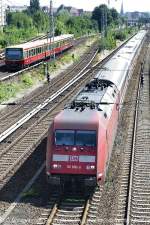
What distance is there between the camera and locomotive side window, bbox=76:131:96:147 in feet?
52.5

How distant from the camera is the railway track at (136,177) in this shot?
14820mm

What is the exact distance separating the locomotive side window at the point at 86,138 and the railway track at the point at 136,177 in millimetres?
2049

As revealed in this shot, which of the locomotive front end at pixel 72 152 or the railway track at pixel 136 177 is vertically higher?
the locomotive front end at pixel 72 152

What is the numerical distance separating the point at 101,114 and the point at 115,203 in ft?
10.7

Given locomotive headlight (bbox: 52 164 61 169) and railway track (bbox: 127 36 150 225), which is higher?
locomotive headlight (bbox: 52 164 61 169)

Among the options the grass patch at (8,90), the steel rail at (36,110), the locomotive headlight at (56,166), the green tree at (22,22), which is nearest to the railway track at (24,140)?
the steel rail at (36,110)

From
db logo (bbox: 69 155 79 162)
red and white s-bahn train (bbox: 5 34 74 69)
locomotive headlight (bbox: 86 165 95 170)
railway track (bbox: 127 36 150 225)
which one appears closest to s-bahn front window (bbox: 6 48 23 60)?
red and white s-bahn train (bbox: 5 34 74 69)

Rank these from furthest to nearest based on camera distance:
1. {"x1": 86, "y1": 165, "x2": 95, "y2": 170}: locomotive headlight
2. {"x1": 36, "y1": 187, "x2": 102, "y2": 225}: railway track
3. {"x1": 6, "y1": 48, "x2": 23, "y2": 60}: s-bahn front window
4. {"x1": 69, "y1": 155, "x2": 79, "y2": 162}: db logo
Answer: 1. {"x1": 6, "y1": 48, "x2": 23, "y2": 60}: s-bahn front window
2. {"x1": 69, "y1": 155, "x2": 79, "y2": 162}: db logo
3. {"x1": 86, "y1": 165, "x2": 95, "y2": 170}: locomotive headlight
4. {"x1": 36, "y1": 187, "x2": 102, "y2": 225}: railway track

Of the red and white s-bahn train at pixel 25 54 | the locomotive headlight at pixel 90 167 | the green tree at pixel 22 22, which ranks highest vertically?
the green tree at pixel 22 22

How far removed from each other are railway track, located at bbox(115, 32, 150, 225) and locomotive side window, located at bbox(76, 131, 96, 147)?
2049mm

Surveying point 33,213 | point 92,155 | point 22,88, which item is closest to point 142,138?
point 92,155

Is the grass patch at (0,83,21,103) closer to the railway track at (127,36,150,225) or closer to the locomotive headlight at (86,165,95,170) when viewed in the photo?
the railway track at (127,36,150,225)

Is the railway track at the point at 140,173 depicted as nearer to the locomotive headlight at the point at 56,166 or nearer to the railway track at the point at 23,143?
the locomotive headlight at the point at 56,166

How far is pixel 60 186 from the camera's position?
53.2ft
